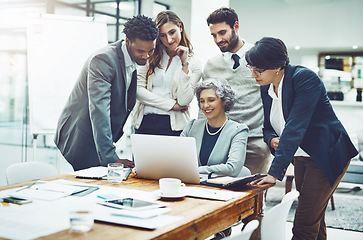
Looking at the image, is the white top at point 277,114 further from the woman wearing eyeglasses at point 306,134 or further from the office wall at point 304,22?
the office wall at point 304,22

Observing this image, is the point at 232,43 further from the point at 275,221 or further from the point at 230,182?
the point at 275,221

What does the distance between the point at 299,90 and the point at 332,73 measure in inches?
265

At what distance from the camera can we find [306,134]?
6.86 feet

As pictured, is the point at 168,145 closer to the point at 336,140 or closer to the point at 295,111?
the point at 295,111

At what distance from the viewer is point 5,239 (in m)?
1.14

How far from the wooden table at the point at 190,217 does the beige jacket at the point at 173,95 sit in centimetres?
69

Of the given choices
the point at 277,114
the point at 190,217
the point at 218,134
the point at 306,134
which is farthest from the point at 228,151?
the point at 190,217

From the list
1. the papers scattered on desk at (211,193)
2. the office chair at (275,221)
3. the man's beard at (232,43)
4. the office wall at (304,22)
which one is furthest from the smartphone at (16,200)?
the office wall at (304,22)

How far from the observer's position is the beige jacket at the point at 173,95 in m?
2.75

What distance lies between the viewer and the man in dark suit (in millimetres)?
2316

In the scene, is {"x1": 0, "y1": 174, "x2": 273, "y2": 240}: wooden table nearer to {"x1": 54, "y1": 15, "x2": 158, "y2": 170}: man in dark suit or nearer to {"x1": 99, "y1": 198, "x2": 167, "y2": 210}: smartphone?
{"x1": 99, "y1": 198, "x2": 167, "y2": 210}: smartphone

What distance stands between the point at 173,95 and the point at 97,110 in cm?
67

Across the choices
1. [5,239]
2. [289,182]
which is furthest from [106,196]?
[289,182]

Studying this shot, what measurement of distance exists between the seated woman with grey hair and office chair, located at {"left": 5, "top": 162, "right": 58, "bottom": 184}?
84 cm
